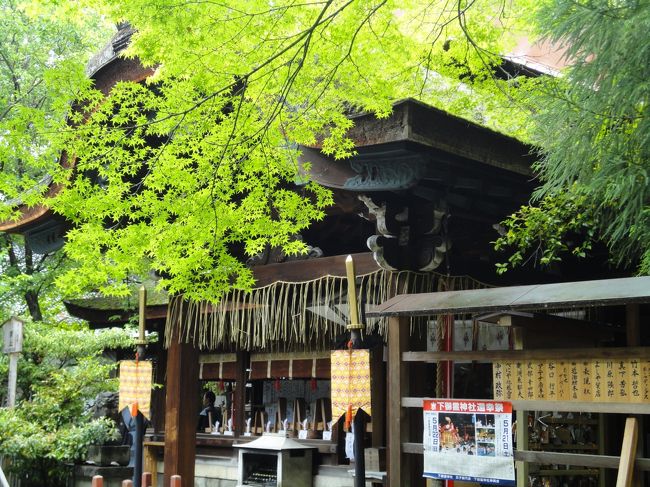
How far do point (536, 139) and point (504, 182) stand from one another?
891mm

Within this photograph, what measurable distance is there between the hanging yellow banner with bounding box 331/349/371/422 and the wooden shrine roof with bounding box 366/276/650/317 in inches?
16.7

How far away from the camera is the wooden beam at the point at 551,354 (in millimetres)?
5699

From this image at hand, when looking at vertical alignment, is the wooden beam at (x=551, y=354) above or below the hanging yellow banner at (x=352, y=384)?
above

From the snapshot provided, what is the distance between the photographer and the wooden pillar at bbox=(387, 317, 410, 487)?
6.74 metres

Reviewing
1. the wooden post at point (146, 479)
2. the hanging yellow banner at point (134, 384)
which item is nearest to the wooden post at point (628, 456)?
the wooden post at point (146, 479)

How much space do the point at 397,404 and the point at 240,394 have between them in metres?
7.55

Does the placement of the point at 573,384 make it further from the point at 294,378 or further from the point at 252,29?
the point at 294,378

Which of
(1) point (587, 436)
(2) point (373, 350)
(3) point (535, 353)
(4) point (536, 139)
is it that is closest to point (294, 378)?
(2) point (373, 350)

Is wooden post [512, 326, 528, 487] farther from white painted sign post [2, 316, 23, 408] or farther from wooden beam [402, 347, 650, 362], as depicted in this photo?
white painted sign post [2, 316, 23, 408]

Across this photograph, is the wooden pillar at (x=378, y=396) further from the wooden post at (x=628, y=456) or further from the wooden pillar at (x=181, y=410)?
the wooden post at (x=628, y=456)

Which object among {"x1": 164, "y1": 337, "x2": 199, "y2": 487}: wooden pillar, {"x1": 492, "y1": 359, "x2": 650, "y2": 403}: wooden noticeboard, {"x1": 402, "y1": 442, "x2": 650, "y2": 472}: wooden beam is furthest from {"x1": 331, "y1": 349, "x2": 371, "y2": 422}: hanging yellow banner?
{"x1": 164, "y1": 337, "x2": 199, "y2": 487}: wooden pillar

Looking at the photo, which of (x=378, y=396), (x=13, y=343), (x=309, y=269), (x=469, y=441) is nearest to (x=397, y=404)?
(x=469, y=441)

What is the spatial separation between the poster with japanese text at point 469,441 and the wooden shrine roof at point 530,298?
2.51ft

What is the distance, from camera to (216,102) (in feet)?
26.8
